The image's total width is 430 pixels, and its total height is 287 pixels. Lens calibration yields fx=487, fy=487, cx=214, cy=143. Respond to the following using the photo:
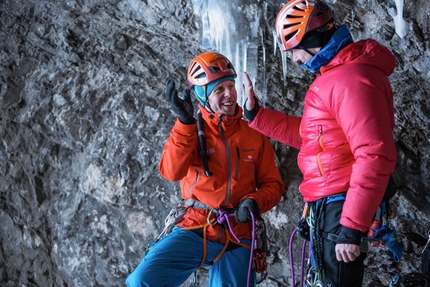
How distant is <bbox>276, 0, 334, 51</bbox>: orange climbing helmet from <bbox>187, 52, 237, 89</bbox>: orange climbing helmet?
0.77 m

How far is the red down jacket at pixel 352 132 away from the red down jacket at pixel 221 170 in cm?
74

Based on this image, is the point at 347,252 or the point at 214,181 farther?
the point at 214,181

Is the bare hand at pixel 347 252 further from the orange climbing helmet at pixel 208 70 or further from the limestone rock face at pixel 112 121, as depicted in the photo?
the limestone rock face at pixel 112 121

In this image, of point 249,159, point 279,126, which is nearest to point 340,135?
point 279,126

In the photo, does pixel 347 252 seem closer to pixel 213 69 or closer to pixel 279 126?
pixel 279 126

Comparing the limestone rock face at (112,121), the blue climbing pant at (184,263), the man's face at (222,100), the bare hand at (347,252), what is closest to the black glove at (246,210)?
the blue climbing pant at (184,263)

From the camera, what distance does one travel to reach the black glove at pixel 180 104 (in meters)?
3.12

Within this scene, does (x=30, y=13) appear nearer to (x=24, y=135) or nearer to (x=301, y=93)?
(x=24, y=135)

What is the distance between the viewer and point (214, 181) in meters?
3.40

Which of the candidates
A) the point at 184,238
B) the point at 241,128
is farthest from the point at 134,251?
the point at 241,128

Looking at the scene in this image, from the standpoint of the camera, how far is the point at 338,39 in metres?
2.68

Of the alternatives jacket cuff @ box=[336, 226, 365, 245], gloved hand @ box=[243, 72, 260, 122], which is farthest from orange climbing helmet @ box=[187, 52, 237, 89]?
jacket cuff @ box=[336, 226, 365, 245]

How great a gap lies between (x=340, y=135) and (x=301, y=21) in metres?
0.69

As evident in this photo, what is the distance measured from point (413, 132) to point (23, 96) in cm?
394
